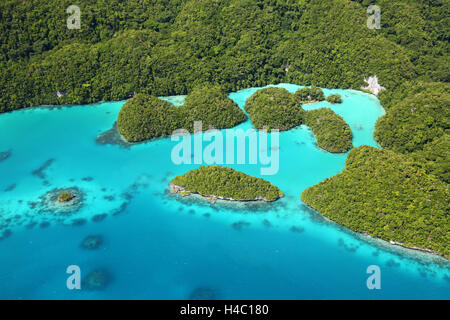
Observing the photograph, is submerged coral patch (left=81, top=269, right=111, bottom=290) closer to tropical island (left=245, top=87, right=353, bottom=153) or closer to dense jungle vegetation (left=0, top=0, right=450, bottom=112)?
tropical island (left=245, top=87, right=353, bottom=153)

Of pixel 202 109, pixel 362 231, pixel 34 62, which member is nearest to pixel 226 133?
pixel 202 109

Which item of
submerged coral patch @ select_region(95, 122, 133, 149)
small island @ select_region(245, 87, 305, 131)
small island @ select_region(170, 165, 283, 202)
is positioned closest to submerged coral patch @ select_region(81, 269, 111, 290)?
small island @ select_region(170, 165, 283, 202)

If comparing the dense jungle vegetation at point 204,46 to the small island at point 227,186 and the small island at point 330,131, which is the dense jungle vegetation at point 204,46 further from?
the small island at point 227,186

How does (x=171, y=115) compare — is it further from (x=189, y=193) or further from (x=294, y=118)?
(x=294, y=118)

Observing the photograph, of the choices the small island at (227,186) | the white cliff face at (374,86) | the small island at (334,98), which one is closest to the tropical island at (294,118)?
the small island at (334,98)

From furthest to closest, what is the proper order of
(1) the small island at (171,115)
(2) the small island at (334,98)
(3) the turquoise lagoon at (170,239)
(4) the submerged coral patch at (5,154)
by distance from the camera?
(2) the small island at (334,98)
(1) the small island at (171,115)
(4) the submerged coral patch at (5,154)
(3) the turquoise lagoon at (170,239)
